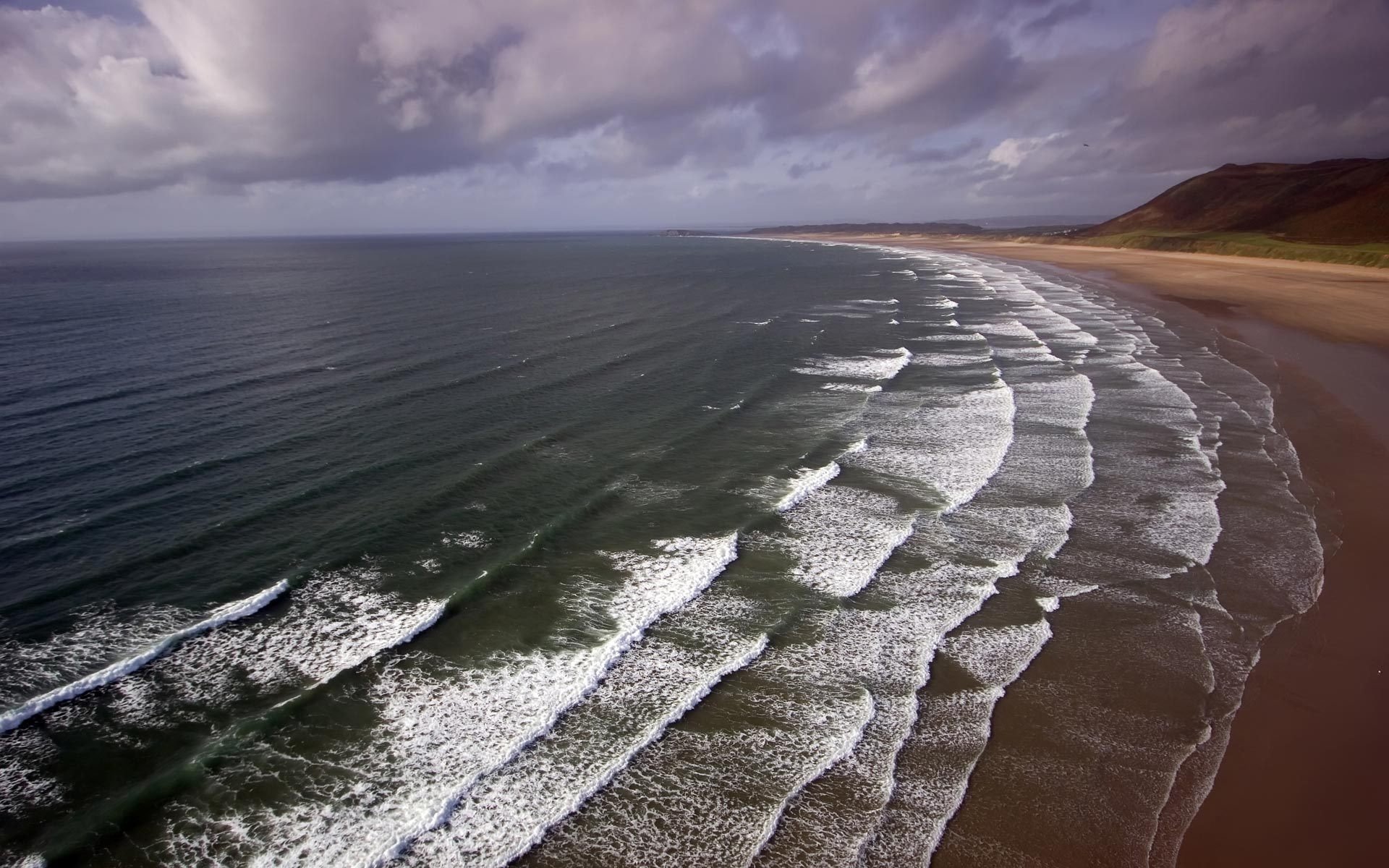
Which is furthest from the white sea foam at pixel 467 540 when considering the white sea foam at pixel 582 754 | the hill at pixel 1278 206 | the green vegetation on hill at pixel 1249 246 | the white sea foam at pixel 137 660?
the hill at pixel 1278 206

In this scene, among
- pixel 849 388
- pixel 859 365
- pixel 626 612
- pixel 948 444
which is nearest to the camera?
pixel 626 612

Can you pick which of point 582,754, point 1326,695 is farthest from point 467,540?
point 1326,695

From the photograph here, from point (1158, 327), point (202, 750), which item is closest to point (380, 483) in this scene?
point (202, 750)

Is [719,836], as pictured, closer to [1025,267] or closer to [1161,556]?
[1161,556]

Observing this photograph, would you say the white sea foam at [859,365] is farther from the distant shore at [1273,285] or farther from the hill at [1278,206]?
the hill at [1278,206]

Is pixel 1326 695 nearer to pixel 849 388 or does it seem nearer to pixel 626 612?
pixel 626 612

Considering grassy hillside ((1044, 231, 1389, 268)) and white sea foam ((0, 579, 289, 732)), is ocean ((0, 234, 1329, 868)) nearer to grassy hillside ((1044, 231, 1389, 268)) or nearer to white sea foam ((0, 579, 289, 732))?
white sea foam ((0, 579, 289, 732))
